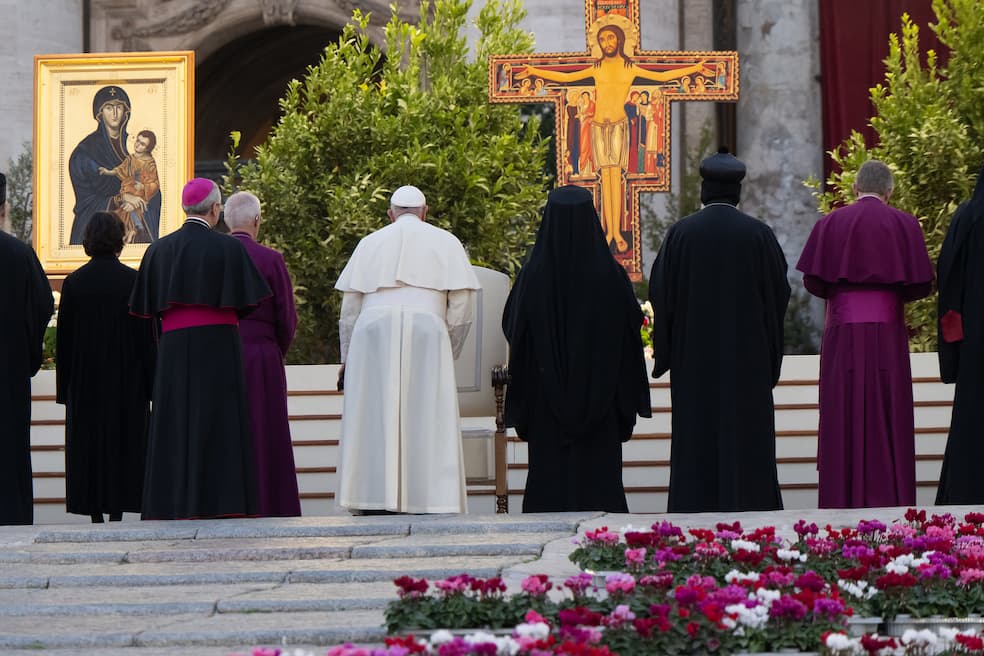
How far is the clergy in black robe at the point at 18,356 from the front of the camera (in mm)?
7570

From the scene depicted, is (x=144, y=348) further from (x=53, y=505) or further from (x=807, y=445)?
(x=807, y=445)

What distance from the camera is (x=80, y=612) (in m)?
5.00

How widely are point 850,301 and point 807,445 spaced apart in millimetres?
2074

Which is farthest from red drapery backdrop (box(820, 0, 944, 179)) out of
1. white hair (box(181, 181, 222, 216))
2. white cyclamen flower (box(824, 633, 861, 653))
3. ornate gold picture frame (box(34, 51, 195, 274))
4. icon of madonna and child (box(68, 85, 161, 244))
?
white cyclamen flower (box(824, 633, 861, 653))

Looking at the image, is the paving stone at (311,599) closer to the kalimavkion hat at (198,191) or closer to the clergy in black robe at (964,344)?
the kalimavkion hat at (198,191)

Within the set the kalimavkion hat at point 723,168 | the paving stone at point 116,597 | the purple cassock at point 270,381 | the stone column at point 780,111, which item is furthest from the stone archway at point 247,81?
the paving stone at point 116,597

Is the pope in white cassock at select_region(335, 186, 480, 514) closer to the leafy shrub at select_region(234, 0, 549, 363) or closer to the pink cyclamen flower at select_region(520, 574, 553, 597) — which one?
the pink cyclamen flower at select_region(520, 574, 553, 597)

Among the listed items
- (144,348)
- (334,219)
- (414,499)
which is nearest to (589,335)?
(414,499)

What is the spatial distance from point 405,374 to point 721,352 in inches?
53.7

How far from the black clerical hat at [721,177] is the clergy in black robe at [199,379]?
1.94 meters

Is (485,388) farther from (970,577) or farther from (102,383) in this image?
(970,577)

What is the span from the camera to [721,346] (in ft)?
23.6

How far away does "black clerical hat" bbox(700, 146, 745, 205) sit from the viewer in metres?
7.29

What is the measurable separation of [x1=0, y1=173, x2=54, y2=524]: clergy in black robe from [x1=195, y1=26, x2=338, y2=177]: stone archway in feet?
34.9
